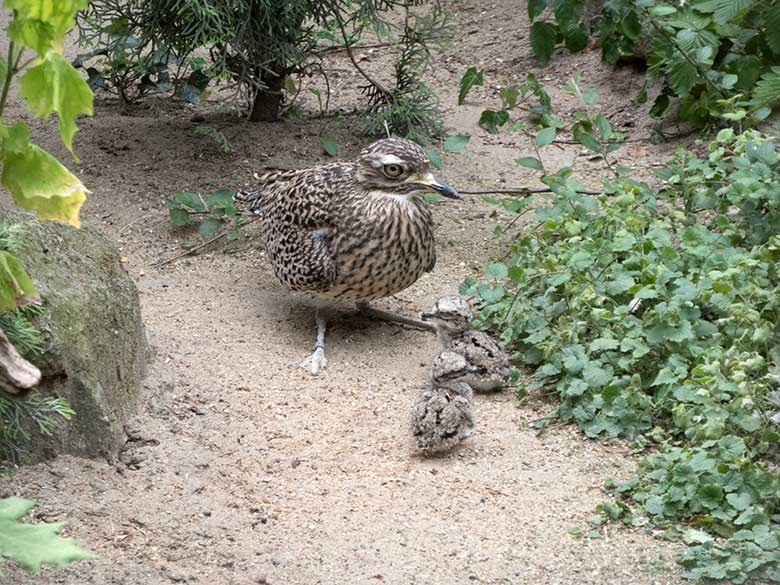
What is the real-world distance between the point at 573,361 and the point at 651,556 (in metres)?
1.28

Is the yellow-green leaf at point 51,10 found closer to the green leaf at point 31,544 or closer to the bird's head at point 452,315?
the green leaf at point 31,544

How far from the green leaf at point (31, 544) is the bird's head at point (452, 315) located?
12.7ft

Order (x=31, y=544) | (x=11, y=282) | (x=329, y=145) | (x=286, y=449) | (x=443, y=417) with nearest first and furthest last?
(x=31, y=544) → (x=11, y=282) → (x=443, y=417) → (x=286, y=449) → (x=329, y=145)

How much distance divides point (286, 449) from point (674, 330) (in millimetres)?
1776

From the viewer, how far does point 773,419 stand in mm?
4270

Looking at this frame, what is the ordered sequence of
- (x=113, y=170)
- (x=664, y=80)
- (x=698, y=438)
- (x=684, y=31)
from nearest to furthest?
(x=698, y=438), (x=684, y=31), (x=113, y=170), (x=664, y=80)

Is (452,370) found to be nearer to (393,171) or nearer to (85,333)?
(393,171)

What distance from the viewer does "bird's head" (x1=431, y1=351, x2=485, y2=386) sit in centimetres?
511

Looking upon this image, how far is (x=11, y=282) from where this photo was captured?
235cm

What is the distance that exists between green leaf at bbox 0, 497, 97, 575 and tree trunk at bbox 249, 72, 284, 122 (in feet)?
19.7

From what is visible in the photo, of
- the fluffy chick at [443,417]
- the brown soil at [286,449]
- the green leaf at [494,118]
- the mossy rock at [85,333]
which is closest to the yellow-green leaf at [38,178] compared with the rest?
the brown soil at [286,449]

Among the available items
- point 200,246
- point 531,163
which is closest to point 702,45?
point 531,163

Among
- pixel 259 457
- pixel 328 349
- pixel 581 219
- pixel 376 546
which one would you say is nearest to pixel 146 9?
pixel 328 349

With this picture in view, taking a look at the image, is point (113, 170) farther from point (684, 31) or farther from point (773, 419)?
point (773, 419)
